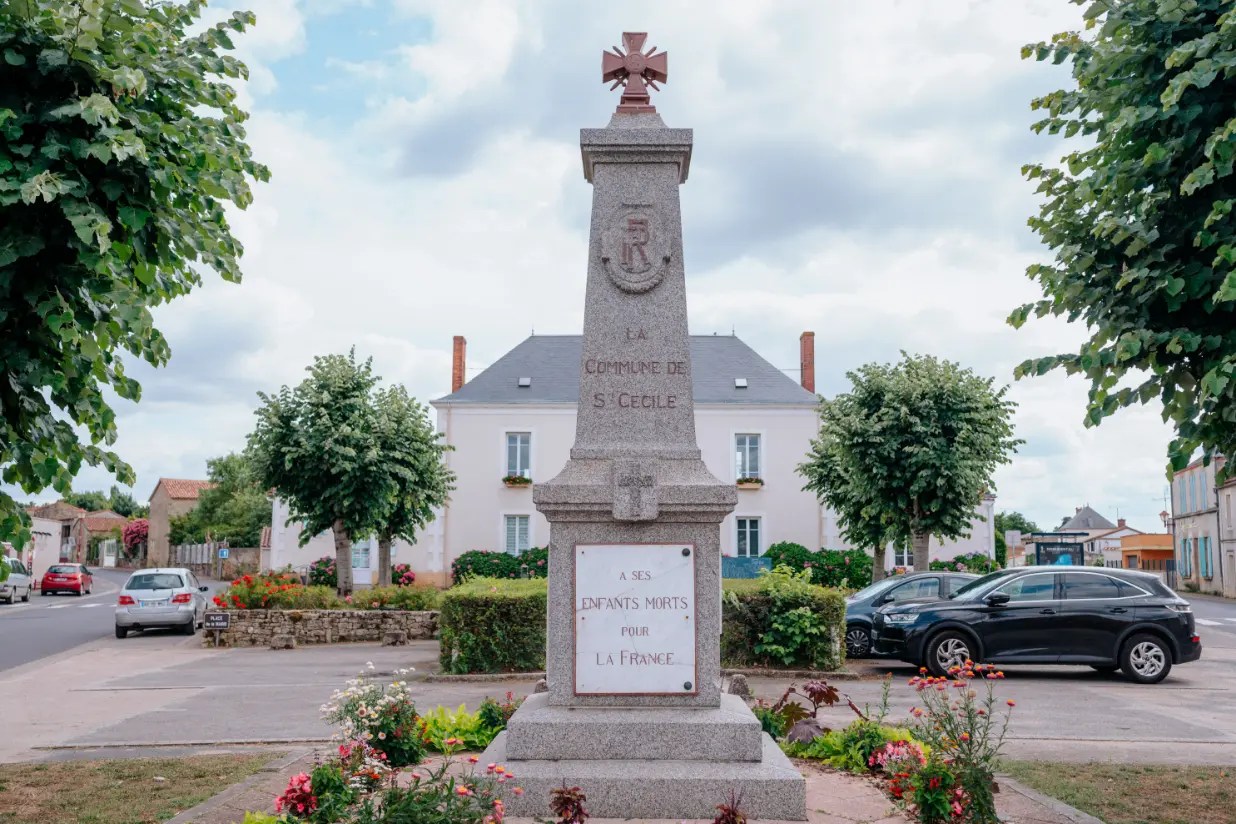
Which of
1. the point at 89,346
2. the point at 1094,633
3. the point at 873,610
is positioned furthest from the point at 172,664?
the point at 1094,633

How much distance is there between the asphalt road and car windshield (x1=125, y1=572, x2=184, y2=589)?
1386 millimetres

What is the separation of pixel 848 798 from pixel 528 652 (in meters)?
8.31

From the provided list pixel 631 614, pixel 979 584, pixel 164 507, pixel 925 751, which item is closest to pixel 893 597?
pixel 979 584

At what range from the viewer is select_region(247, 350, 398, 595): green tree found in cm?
2117

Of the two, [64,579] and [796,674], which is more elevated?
[796,674]

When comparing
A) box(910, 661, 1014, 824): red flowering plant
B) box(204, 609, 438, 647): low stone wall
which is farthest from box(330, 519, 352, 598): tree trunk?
box(910, 661, 1014, 824): red flowering plant

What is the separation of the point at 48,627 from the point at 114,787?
20.4 m

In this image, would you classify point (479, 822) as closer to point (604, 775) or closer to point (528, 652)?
point (604, 775)

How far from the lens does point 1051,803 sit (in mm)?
6113

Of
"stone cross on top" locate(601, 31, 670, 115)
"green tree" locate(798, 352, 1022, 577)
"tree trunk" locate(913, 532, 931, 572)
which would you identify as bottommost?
"tree trunk" locate(913, 532, 931, 572)

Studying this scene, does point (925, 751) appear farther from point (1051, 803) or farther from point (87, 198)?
point (87, 198)

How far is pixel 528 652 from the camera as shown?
45.0 feet

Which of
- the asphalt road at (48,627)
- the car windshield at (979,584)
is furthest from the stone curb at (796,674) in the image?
the asphalt road at (48,627)

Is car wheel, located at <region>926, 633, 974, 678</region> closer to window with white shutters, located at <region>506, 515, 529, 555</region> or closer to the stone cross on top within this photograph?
the stone cross on top
